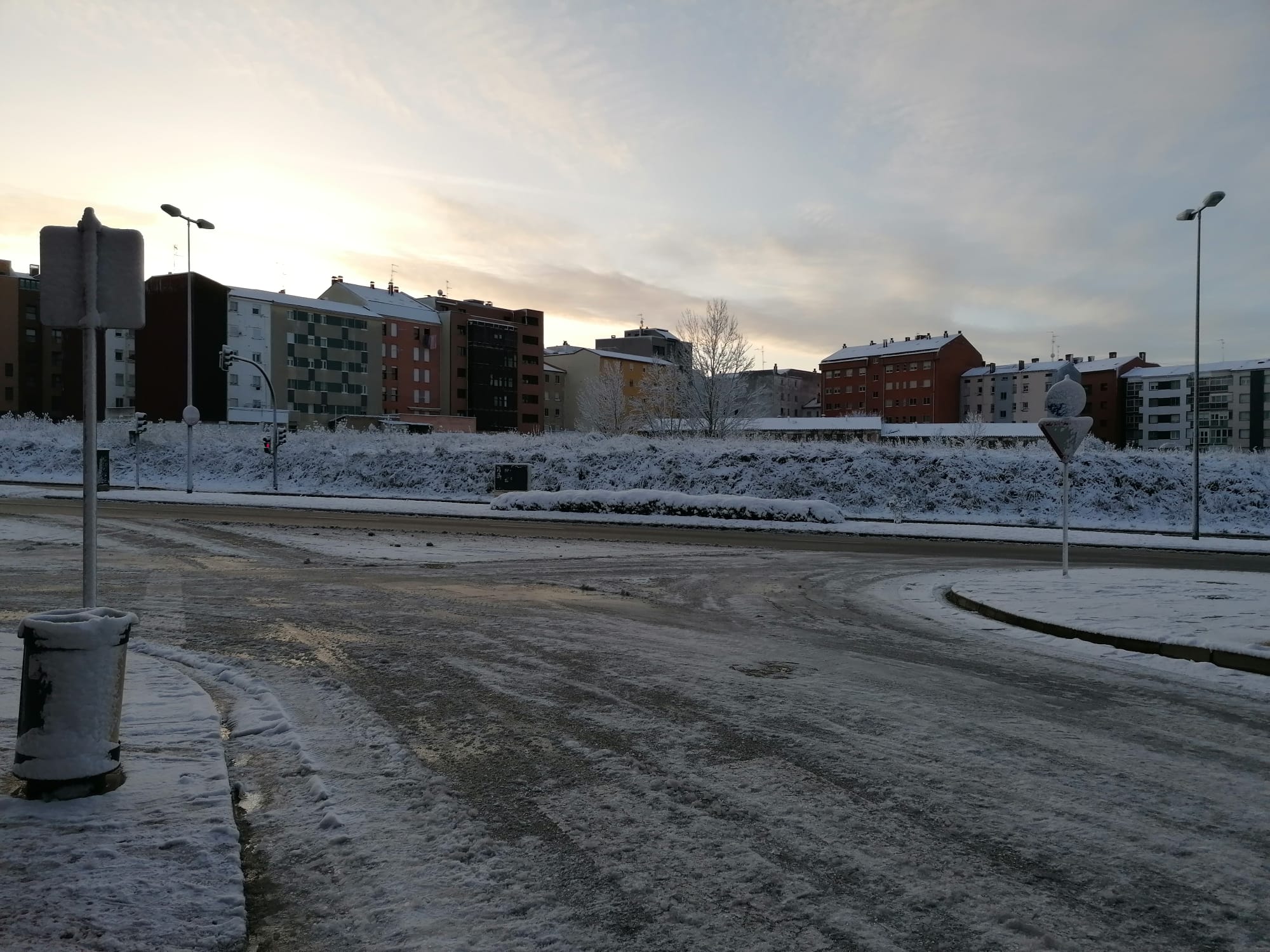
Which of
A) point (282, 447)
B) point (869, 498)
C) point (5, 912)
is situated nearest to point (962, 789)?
point (5, 912)

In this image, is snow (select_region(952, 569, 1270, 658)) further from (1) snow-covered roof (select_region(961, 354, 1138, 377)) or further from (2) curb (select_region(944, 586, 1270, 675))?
(1) snow-covered roof (select_region(961, 354, 1138, 377))

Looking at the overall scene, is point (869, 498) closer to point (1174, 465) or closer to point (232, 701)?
point (1174, 465)

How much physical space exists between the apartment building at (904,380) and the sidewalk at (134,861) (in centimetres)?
11411

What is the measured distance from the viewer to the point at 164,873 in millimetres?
3318

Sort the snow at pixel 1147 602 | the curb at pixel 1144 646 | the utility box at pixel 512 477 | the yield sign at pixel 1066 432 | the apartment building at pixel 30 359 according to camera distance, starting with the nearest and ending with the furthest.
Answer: the curb at pixel 1144 646 → the snow at pixel 1147 602 → the yield sign at pixel 1066 432 → the utility box at pixel 512 477 → the apartment building at pixel 30 359

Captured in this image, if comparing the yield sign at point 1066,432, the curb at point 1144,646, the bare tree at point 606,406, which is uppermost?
the bare tree at point 606,406

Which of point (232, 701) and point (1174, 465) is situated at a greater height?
point (1174, 465)

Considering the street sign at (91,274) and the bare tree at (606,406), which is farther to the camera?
the bare tree at (606,406)

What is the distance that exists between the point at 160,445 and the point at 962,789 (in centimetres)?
5153

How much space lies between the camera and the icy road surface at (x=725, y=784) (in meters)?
3.09

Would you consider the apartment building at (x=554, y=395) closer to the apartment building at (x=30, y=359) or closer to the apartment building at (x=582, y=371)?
the apartment building at (x=582, y=371)

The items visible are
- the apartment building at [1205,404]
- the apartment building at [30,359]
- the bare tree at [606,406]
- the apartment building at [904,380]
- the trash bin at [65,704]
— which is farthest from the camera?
the apartment building at [904,380]

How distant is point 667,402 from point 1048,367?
73.6 metres

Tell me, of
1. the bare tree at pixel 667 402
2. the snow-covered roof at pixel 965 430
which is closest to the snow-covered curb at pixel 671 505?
the bare tree at pixel 667 402
